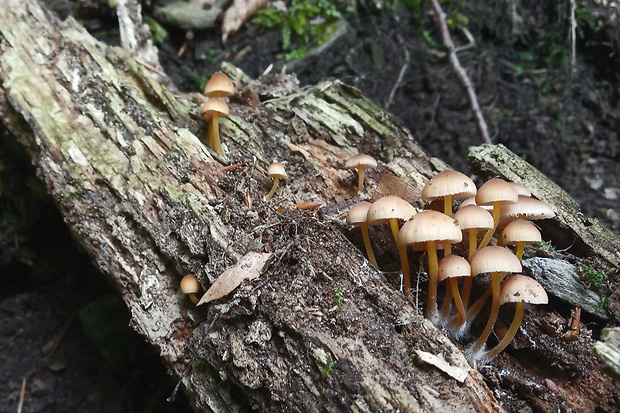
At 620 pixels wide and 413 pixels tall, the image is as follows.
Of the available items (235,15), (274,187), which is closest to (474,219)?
(274,187)

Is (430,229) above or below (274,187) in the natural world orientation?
below

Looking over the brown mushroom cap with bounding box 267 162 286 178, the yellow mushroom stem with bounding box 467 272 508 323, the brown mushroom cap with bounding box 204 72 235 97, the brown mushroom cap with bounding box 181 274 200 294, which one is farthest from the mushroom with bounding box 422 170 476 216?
the brown mushroom cap with bounding box 204 72 235 97

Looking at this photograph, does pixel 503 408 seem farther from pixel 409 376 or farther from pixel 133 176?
pixel 133 176

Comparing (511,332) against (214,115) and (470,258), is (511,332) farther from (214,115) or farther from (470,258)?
(214,115)

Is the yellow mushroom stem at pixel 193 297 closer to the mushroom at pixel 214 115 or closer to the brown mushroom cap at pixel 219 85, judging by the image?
the mushroom at pixel 214 115

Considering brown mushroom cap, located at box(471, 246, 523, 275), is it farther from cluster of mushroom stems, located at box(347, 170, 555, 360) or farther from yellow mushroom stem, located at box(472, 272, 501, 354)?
yellow mushroom stem, located at box(472, 272, 501, 354)

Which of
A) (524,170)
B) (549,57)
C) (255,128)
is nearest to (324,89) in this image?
(255,128)

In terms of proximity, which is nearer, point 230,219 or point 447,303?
point 447,303
